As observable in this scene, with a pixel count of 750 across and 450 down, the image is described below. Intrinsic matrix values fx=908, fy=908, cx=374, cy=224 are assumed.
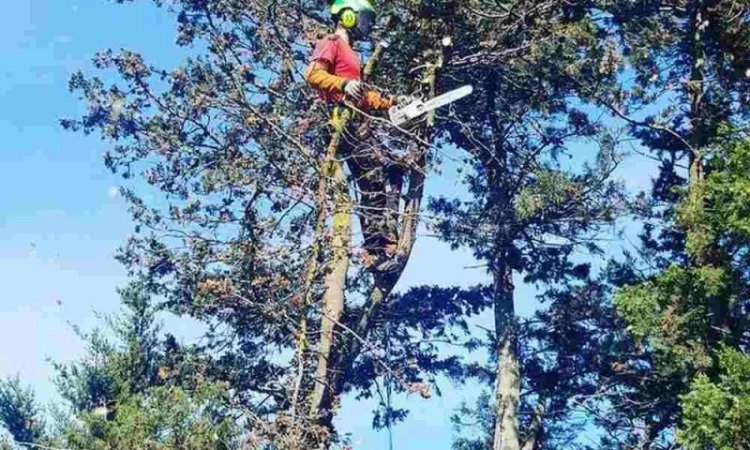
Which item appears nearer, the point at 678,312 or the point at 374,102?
the point at 374,102

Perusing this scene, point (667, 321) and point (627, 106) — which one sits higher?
point (627, 106)

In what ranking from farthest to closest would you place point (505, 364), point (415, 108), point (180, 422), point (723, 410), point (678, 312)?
point (505, 364)
point (678, 312)
point (415, 108)
point (723, 410)
point (180, 422)

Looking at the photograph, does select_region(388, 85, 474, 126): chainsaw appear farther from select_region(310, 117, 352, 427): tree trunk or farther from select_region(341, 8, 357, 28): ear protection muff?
select_region(341, 8, 357, 28): ear protection muff

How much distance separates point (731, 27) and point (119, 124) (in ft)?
26.1

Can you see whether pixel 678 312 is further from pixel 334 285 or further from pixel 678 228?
pixel 334 285

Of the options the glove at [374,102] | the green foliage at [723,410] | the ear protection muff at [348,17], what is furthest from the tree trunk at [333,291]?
the green foliage at [723,410]

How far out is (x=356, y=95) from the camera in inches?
325

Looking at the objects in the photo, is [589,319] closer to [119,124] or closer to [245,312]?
[245,312]

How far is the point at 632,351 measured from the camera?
12141 millimetres

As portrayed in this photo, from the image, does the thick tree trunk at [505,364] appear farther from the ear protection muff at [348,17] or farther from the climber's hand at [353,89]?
the climber's hand at [353,89]

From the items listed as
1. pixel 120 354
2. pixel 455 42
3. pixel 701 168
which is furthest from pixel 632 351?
pixel 120 354

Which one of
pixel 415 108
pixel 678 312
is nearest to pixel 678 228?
pixel 678 312

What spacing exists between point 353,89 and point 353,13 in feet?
3.71

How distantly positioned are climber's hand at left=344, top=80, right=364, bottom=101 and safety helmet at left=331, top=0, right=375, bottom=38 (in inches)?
38.4
